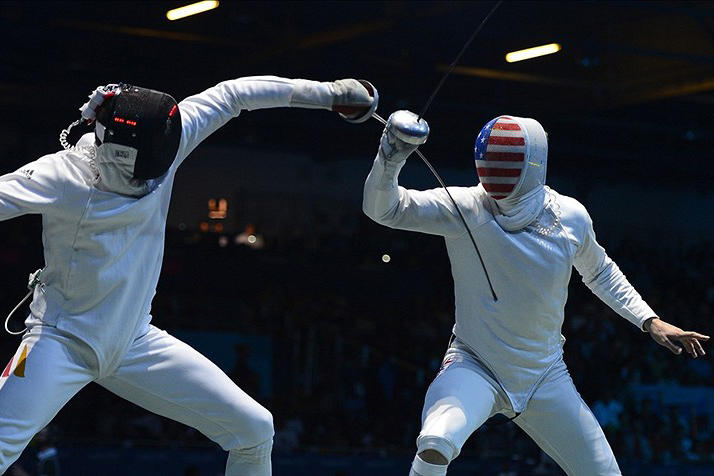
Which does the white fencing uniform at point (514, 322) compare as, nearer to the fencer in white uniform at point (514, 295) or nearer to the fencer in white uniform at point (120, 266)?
the fencer in white uniform at point (514, 295)

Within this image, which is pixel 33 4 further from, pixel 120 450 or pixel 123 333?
pixel 123 333

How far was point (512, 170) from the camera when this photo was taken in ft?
13.6

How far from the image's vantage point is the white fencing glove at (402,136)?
372cm

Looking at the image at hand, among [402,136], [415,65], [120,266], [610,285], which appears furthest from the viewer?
[415,65]

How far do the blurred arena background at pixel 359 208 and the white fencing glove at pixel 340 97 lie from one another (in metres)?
4.56

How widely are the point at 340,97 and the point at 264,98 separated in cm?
26

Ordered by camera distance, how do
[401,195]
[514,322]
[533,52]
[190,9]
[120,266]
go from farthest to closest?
[533,52] → [190,9] → [514,322] → [401,195] → [120,266]

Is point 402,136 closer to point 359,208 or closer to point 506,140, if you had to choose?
point 506,140

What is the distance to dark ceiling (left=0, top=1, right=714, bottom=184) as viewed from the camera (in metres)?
10.5

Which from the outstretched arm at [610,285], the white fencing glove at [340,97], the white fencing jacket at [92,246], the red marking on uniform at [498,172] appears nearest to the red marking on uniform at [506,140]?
the red marking on uniform at [498,172]

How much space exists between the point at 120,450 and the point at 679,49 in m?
6.78

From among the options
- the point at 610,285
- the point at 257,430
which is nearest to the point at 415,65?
the point at 610,285

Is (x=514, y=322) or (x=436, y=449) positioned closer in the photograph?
(x=436, y=449)

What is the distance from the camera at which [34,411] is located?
3451 millimetres
